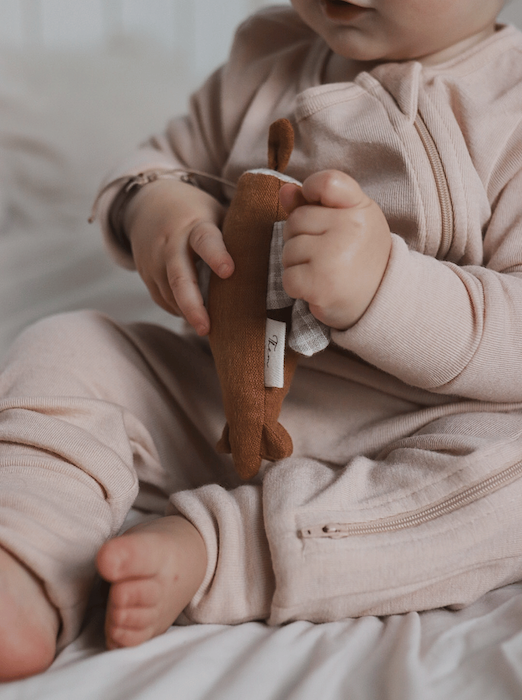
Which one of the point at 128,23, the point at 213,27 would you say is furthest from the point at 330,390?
the point at 213,27

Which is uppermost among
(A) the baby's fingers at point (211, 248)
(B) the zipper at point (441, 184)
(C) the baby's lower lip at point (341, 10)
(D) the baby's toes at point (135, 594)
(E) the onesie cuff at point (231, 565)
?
(C) the baby's lower lip at point (341, 10)

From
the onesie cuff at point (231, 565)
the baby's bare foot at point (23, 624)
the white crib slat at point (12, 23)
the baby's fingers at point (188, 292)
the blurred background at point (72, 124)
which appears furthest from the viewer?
the white crib slat at point (12, 23)

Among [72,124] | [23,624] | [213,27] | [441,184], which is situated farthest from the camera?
[213,27]

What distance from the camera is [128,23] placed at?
1.57 m

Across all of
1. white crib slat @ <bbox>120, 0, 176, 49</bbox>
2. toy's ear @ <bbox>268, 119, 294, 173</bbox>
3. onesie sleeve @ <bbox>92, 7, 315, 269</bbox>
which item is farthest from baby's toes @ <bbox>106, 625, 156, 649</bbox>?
white crib slat @ <bbox>120, 0, 176, 49</bbox>

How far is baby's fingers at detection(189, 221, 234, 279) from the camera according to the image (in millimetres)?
623

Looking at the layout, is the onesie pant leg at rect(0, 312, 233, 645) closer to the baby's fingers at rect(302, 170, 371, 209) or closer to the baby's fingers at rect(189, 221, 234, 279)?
the baby's fingers at rect(189, 221, 234, 279)

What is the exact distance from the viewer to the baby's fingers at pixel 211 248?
62 cm

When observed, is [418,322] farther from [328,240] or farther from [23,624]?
[23,624]

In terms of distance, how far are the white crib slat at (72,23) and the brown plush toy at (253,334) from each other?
962 millimetres

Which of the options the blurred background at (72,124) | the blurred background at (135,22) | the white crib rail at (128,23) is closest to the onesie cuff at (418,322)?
the blurred background at (72,124)

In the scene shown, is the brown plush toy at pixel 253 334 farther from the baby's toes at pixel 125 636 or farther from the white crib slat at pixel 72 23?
the white crib slat at pixel 72 23

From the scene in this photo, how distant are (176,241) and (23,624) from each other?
1.26ft

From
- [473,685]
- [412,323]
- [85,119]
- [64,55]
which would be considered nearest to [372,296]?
[412,323]
